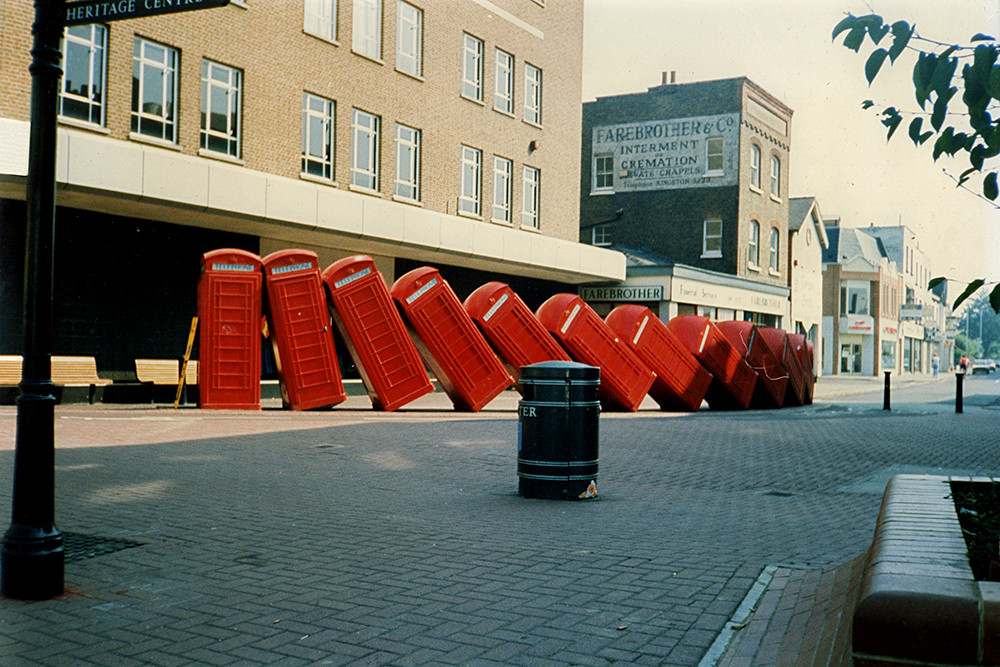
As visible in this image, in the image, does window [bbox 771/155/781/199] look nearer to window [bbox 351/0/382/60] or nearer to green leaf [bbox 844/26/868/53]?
window [bbox 351/0/382/60]

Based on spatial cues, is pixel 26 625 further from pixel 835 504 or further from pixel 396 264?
pixel 396 264

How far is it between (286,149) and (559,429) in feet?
54.0

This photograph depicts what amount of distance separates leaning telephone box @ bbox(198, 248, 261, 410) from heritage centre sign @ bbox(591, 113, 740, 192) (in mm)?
31100

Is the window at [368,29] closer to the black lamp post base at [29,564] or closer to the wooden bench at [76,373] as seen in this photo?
the wooden bench at [76,373]

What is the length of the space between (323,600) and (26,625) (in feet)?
4.57

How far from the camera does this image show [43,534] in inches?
190

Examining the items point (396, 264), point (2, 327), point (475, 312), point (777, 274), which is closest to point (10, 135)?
point (2, 327)

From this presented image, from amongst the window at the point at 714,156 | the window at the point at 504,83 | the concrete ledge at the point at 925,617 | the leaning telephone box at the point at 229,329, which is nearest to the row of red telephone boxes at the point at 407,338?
the leaning telephone box at the point at 229,329

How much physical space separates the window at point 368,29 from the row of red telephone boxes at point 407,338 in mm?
10660

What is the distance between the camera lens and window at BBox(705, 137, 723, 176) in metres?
42.9

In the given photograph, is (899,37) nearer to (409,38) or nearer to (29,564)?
(29,564)

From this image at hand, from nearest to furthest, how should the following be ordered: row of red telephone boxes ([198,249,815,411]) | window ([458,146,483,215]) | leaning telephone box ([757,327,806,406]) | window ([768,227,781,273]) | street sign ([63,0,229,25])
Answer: street sign ([63,0,229,25]) < row of red telephone boxes ([198,249,815,411]) < leaning telephone box ([757,327,806,406]) < window ([458,146,483,215]) < window ([768,227,781,273])

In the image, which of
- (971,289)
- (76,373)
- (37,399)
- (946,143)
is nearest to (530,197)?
(76,373)

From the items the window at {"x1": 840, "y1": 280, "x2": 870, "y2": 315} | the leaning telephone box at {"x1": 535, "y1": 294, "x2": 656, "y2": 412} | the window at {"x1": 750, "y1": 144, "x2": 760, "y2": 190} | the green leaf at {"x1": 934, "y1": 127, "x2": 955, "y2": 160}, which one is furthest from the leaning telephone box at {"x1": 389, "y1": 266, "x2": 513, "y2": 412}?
the window at {"x1": 840, "y1": 280, "x2": 870, "y2": 315}
